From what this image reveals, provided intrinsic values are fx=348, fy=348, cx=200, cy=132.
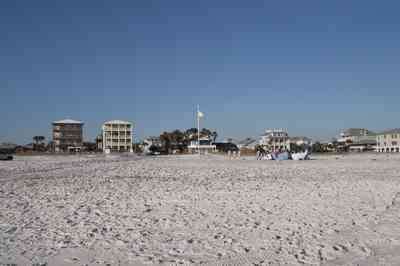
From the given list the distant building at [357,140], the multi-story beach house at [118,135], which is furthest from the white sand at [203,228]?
the multi-story beach house at [118,135]

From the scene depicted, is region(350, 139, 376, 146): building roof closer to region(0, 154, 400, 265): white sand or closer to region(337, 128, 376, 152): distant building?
region(337, 128, 376, 152): distant building

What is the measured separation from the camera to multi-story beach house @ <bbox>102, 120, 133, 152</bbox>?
115 meters

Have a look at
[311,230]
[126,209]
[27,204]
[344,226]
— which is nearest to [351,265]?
[311,230]

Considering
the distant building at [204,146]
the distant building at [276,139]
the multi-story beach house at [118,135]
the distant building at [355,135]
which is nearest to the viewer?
the distant building at [204,146]

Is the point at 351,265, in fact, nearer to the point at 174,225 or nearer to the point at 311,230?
the point at 311,230

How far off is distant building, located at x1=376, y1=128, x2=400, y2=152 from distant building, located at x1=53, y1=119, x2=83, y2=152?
94780mm

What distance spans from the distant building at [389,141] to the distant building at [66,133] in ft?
311

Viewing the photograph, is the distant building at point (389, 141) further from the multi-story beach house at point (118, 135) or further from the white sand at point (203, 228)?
the white sand at point (203, 228)

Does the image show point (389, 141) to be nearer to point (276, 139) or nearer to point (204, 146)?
point (276, 139)

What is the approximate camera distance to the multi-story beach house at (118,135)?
115 metres

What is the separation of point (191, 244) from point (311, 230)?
1930mm

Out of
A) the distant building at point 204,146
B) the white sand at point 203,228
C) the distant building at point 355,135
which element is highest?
the distant building at point 355,135

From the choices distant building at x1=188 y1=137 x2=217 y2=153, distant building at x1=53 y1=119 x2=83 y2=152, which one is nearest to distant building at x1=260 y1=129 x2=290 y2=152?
distant building at x1=188 y1=137 x2=217 y2=153

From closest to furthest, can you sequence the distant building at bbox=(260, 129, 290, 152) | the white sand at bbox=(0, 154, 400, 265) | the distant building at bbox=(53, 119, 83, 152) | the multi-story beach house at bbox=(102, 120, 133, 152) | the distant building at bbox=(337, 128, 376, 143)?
the white sand at bbox=(0, 154, 400, 265)
the distant building at bbox=(260, 129, 290, 152)
the multi-story beach house at bbox=(102, 120, 133, 152)
the distant building at bbox=(53, 119, 83, 152)
the distant building at bbox=(337, 128, 376, 143)
